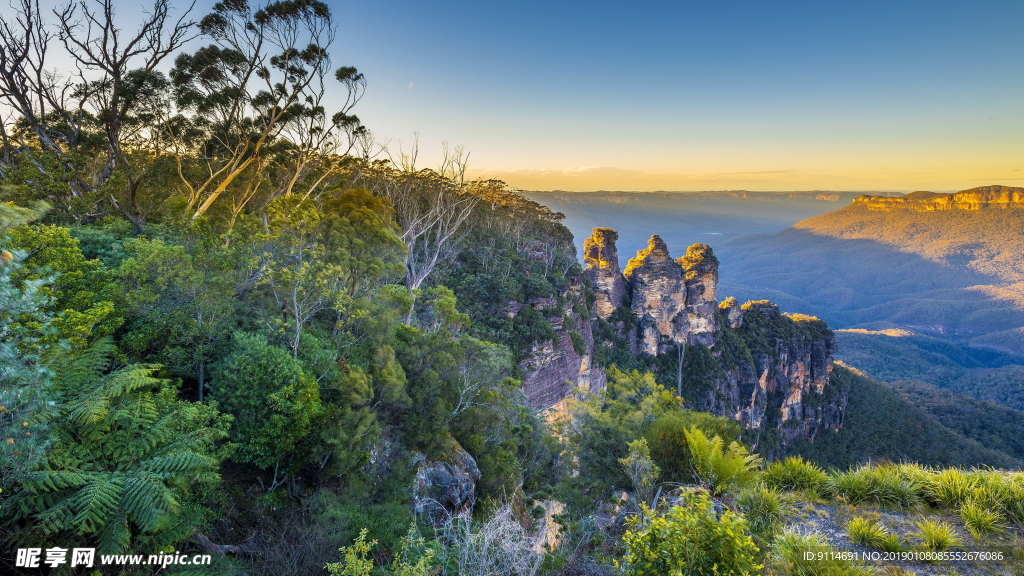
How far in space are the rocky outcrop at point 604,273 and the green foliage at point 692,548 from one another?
48.9 m

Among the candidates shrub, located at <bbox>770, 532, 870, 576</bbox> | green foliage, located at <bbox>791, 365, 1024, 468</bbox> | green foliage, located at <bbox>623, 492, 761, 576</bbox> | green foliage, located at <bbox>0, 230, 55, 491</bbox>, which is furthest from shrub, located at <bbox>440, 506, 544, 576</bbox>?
green foliage, located at <bbox>791, 365, 1024, 468</bbox>

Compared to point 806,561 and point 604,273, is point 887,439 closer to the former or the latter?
point 604,273

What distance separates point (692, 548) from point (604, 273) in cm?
5119

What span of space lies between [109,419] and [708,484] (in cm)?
1049

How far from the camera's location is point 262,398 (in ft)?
26.9

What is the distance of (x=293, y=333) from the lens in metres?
10.6

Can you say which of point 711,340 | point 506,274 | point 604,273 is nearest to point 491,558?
point 506,274

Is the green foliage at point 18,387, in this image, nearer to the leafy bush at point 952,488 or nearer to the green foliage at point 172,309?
the green foliage at point 172,309

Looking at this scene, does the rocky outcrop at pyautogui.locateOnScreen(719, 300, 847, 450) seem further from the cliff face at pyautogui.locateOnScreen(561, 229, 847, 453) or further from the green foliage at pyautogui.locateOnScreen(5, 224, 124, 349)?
the green foliage at pyautogui.locateOnScreen(5, 224, 124, 349)

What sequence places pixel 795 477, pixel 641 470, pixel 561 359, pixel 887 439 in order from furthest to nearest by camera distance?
pixel 887 439
pixel 561 359
pixel 641 470
pixel 795 477

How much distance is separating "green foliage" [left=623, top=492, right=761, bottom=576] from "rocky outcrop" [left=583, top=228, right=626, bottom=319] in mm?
48895

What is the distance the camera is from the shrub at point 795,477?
24.1 feet

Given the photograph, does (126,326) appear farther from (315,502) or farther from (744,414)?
(744,414)

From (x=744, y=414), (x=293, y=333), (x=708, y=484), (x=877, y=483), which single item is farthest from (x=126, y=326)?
(x=744, y=414)
